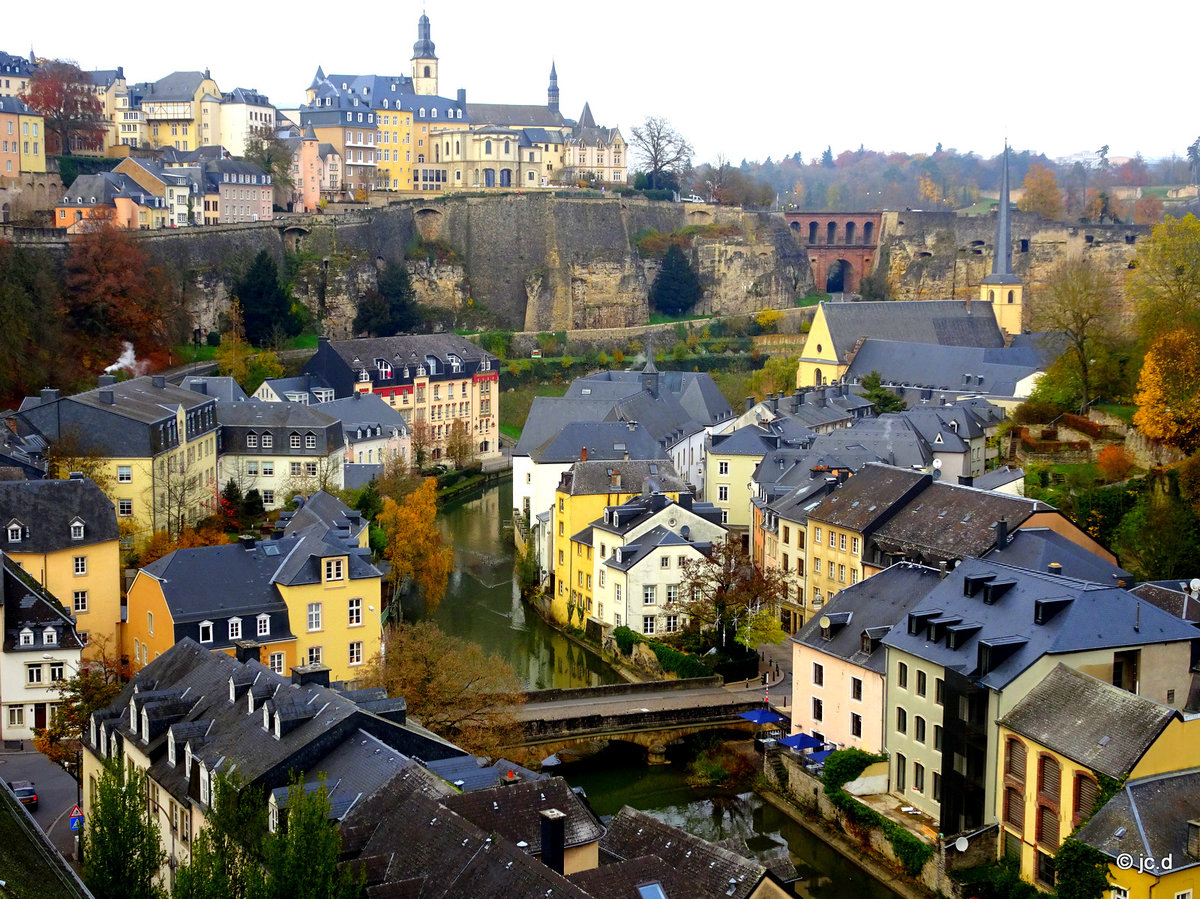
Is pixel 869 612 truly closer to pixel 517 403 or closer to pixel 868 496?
pixel 868 496

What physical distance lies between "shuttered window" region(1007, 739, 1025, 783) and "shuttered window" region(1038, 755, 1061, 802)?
49 cm

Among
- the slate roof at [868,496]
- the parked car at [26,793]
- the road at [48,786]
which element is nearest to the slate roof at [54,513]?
the road at [48,786]

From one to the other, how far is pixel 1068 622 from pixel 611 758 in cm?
916

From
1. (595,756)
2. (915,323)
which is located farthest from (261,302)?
(595,756)

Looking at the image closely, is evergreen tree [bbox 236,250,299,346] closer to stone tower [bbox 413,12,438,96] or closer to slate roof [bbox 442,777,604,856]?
stone tower [bbox 413,12,438,96]

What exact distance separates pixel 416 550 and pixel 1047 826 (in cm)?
1837

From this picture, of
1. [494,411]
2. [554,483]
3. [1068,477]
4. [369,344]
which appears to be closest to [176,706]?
[554,483]

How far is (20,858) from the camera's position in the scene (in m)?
14.5

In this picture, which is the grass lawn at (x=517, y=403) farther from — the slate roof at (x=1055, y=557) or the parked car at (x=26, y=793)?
the parked car at (x=26, y=793)

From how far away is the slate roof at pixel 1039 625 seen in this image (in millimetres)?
21688

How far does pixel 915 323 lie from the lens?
61.0 metres

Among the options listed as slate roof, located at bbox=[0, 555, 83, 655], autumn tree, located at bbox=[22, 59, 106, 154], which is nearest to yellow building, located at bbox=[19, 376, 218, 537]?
slate roof, located at bbox=[0, 555, 83, 655]

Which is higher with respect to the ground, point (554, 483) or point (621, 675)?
point (554, 483)

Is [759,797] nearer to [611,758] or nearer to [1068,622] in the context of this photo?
[611,758]
